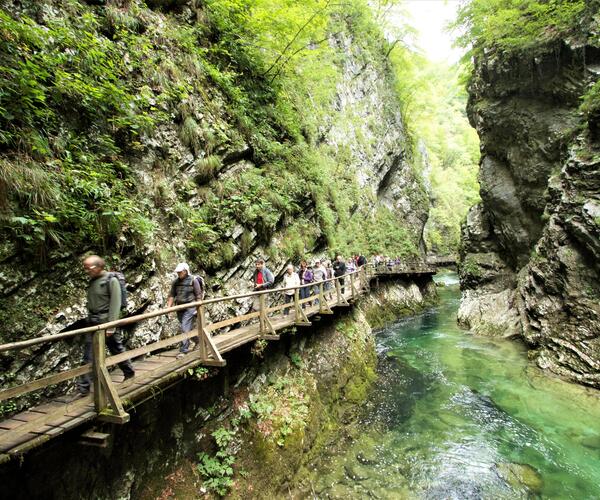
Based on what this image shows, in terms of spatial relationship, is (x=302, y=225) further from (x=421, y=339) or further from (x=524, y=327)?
(x=524, y=327)

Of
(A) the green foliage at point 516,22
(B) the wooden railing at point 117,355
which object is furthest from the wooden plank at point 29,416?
(A) the green foliage at point 516,22

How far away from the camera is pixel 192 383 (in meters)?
6.13

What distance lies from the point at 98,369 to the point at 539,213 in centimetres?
2222

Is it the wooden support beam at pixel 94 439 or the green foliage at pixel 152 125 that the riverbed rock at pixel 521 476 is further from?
the green foliage at pixel 152 125

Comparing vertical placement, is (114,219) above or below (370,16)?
below

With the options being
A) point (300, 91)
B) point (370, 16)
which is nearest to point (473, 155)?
point (370, 16)

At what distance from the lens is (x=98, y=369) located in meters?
3.88

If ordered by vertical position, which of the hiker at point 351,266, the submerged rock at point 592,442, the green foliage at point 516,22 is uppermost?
the green foliage at point 516,22

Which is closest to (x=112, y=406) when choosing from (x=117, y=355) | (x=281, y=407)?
(x=117, y=355)

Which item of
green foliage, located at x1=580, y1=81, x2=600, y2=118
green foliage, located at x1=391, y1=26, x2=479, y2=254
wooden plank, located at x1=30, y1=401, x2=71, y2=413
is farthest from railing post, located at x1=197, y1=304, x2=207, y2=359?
green foliage, located at x1=391, y1=26, x2=479, y2=254

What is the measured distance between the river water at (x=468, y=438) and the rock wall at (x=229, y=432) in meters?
0.89

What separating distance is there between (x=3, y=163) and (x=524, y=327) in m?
19.3

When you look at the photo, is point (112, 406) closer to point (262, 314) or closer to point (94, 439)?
point (94, 439)

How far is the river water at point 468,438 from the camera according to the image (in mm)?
7254
